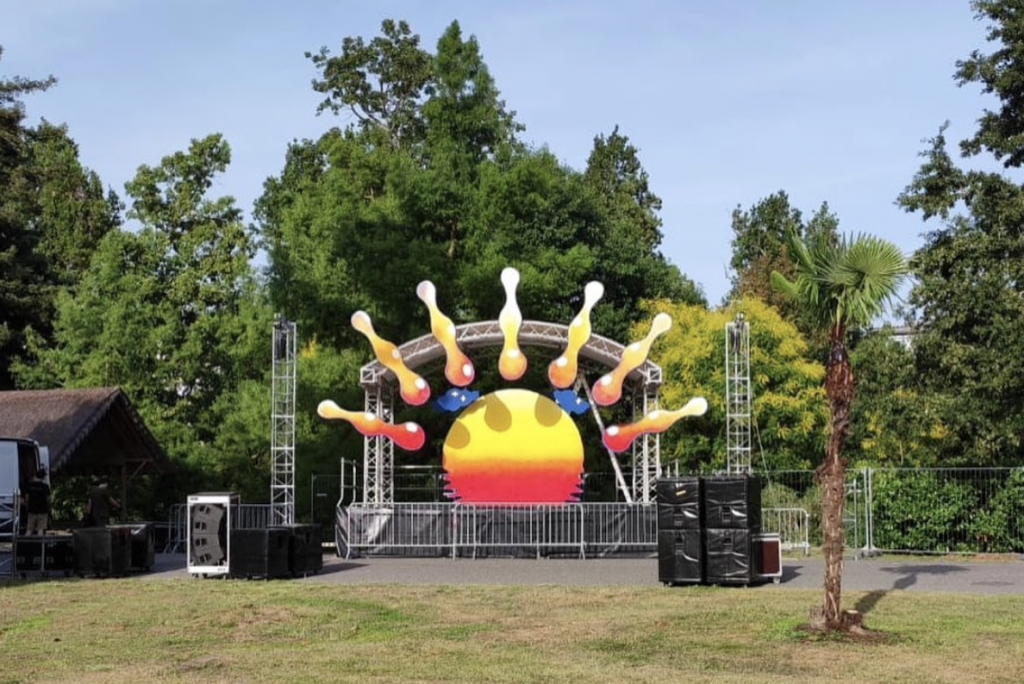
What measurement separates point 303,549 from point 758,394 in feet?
62.8

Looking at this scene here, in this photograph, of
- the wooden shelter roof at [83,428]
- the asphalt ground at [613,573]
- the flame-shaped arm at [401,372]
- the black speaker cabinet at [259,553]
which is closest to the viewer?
the asphalt ground at [613,573]

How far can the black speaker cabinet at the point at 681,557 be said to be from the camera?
19031 mm

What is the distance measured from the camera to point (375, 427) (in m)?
28.4

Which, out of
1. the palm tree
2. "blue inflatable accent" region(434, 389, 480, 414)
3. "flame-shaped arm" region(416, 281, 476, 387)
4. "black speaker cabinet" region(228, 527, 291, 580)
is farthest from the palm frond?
"blue inflatable accent" region(434, 389, 480, 414)

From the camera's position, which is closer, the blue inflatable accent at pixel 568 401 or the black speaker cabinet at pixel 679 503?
the black speaker cabinet at pixel 679 503

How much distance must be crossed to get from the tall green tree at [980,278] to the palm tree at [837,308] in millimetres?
13185

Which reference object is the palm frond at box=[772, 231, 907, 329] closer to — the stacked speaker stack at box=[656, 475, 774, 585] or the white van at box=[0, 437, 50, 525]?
the stacked speaker stack at box=[656, 475, 774, 585]

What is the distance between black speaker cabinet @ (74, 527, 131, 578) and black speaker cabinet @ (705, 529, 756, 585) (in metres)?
10.4

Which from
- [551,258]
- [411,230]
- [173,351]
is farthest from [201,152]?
[551,258]

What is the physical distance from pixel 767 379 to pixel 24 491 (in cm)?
2119

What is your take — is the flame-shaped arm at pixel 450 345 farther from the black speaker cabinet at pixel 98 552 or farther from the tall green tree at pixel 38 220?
the tall green tree at pixel 38 220

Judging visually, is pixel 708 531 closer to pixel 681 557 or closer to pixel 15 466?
pixel 681 557

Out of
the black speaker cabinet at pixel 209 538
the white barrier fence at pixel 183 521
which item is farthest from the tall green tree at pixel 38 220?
the black speaker cabinet at pixel 209 538

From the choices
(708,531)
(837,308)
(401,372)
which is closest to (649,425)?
(401,372)
